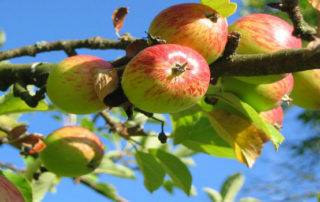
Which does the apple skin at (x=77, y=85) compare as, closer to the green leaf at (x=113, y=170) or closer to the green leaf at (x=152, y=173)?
the green leaf at (x=152, y=173)

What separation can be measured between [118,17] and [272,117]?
59cm

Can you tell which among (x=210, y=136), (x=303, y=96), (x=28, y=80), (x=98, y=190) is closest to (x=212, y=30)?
(x=303, y=96)

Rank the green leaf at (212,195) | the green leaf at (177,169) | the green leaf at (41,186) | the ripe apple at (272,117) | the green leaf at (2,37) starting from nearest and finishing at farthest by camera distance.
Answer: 1. the ripe apple at (272,117)
2. the green leaf at (177,169)
3. the green leaf at (41,186)
4. the green leaf at (212,195)
5. the green leaf at (2,37)

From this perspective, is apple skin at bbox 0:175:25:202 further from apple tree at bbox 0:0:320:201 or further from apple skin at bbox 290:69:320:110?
apple skin at bbox 290:69:320:110

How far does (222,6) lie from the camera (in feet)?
3.51

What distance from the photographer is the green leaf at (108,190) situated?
2.38m

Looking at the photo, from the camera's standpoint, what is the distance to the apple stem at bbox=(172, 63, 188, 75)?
0.85 metres

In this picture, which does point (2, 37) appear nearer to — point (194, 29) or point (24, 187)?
point (24, 187)

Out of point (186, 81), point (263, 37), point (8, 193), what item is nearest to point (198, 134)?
point (263, 37)

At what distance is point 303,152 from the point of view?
816 cm

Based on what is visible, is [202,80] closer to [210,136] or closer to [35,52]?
[210,136]

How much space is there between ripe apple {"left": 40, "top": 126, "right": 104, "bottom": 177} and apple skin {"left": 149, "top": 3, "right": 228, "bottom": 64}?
0.75 m

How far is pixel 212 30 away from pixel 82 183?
67.1 inches

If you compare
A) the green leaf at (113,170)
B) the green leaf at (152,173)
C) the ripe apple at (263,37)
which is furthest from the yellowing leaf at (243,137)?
the green leaf at (113,170)
